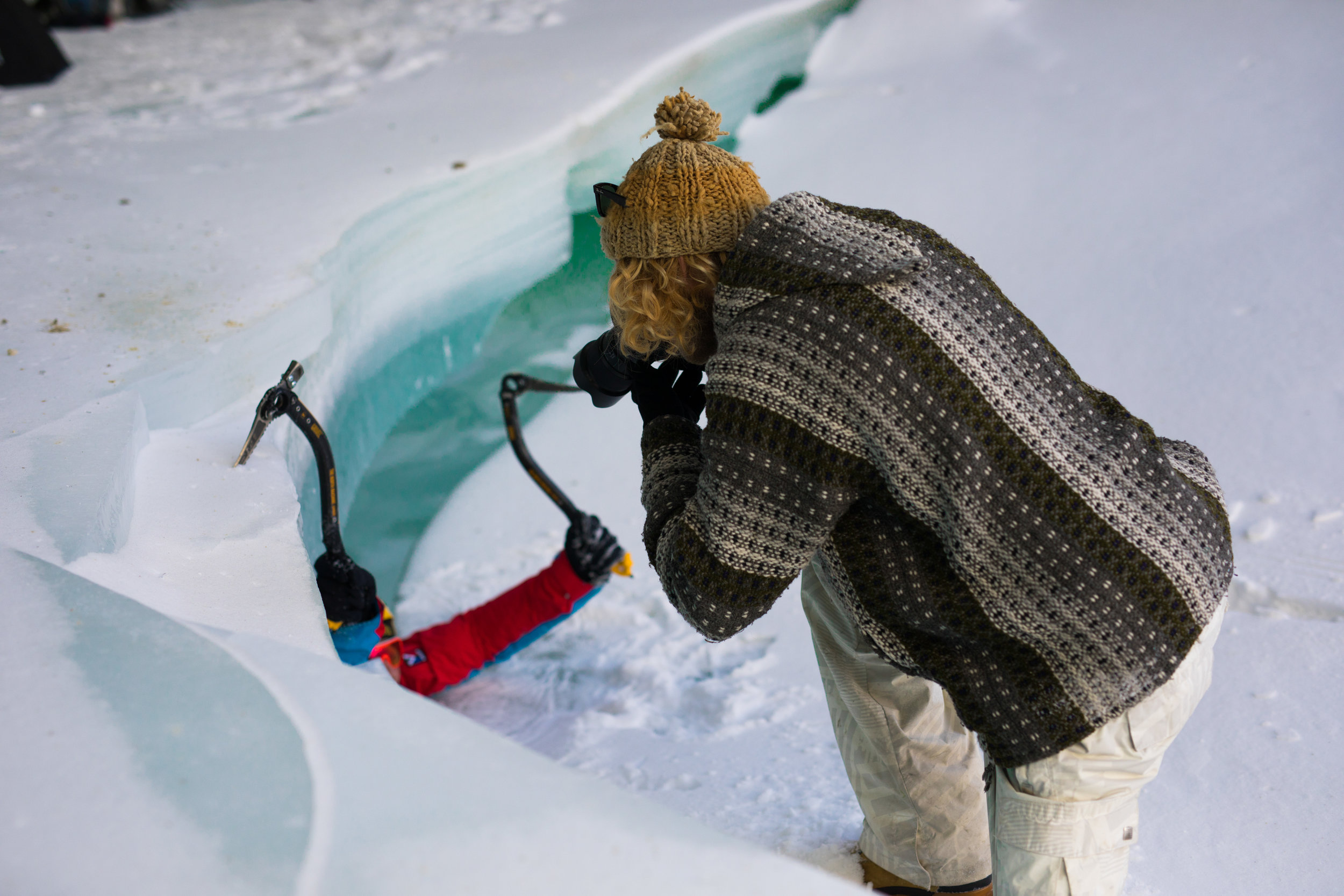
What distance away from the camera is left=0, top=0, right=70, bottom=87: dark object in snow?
3.71 metres

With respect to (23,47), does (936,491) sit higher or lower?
lower

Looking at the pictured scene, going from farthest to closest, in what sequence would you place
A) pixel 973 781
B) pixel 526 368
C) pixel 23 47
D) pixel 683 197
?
pixel 23 47
pixel 526 368
pixel 973 781
pixel 683 197

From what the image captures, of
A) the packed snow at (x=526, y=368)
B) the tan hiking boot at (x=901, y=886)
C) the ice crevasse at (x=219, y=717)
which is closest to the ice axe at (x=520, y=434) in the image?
the packed snow at (x=526, y=368)

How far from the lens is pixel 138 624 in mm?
944

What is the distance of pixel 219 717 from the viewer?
83 centimetres

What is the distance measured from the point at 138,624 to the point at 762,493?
646 millimetres

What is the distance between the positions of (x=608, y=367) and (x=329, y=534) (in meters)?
0.74

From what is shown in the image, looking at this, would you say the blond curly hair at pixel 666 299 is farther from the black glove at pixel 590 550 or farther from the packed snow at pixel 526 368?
the black glove at pixel 590 550

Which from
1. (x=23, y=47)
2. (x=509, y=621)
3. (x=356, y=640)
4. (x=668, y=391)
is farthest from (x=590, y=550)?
(x=23, y=47)

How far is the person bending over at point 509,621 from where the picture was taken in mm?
1882

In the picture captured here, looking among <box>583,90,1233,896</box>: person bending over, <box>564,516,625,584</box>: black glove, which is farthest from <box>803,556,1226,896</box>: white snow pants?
<box>564,516,625,584</box>: black glove

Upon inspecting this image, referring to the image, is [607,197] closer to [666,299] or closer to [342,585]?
[666,299]

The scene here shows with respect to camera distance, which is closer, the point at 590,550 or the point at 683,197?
the point at 683,197

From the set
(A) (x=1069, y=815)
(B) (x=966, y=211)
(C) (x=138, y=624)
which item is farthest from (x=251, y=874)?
(B) (x=966, y=211)
